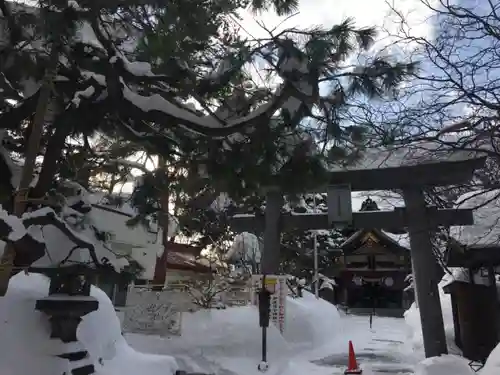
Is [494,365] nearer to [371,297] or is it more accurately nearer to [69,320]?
[69,320]

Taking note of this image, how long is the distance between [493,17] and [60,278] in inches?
181

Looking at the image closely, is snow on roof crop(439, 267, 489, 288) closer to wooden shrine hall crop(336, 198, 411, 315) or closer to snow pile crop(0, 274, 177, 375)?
snow pile crop(0, 274, 177, 375)

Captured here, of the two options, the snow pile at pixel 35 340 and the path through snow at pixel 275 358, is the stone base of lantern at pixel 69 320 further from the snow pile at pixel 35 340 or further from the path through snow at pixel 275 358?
the path through snow at pixel 275 358

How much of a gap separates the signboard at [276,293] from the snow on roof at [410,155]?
2.70m

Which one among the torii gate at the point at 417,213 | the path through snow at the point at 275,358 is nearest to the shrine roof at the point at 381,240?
the path through snow at the point at 275,358

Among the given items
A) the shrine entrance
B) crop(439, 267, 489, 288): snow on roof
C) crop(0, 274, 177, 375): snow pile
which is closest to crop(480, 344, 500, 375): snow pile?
crop(439, 267, 489, 288): snow on roof

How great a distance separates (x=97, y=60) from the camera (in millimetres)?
3695

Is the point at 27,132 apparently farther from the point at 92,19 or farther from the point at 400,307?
the point at 400,307

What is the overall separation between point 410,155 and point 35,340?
4.37 metres

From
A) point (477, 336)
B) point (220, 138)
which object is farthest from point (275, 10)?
point (477, 336)

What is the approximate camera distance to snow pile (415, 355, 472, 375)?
19.5 feet

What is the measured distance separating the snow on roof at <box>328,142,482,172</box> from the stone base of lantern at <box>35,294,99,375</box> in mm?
2726

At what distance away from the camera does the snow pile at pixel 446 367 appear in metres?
5.93

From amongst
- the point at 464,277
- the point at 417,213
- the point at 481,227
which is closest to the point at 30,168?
the point at 417,213
